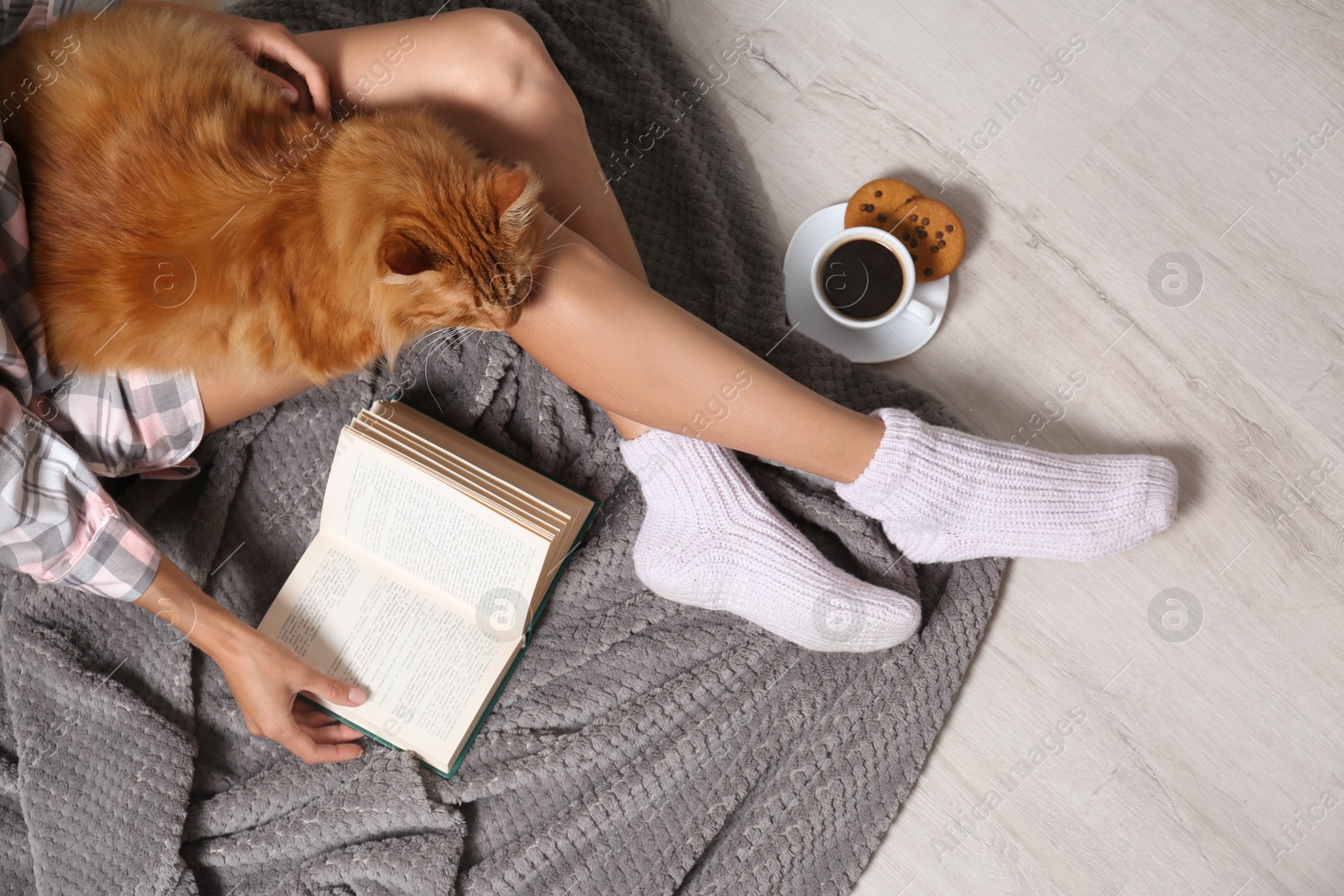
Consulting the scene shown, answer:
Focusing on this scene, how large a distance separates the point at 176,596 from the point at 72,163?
1.36ft

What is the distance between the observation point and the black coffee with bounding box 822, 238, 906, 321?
3.44ft

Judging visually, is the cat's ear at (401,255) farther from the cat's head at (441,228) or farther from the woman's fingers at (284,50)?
the woman's fingers at (284,50)

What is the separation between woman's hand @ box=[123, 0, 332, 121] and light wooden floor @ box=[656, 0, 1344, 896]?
576 mm

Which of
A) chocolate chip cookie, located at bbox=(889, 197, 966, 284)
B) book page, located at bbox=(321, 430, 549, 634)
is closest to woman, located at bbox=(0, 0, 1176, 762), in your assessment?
book page, located at bbox=(321, 430, 549, 634)

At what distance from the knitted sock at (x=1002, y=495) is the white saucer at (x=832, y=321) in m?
0.16

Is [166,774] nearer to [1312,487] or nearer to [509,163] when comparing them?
[509,163]

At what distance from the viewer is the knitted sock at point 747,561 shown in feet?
3.19

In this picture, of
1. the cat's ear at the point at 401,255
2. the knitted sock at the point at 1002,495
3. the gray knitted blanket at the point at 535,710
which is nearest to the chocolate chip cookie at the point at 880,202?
the gray knitted blanket at the point at 535,710

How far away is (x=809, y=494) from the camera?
3.51 ft

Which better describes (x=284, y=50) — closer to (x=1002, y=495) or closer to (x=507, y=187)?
(x=507, y=187)

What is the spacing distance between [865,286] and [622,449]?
0.38 m

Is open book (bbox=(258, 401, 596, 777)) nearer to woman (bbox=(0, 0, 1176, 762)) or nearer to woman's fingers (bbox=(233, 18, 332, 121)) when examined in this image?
woman (bbox=(0, 0, 1176, 762))

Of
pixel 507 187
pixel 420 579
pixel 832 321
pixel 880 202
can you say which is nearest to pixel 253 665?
pixel 420 579

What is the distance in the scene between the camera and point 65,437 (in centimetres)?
80
